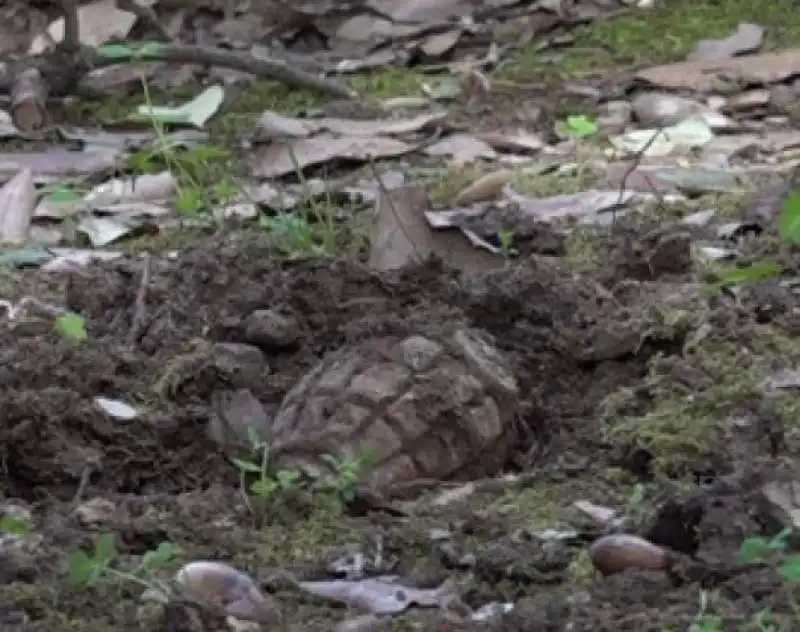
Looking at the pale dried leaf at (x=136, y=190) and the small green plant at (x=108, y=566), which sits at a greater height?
the small green plant at (x=108, y=566)

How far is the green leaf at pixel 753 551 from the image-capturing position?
1.94m

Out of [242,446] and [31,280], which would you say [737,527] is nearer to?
[242,446]

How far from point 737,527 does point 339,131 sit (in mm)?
2777

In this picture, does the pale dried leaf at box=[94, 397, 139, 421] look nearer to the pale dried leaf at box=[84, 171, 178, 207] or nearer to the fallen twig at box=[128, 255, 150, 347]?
the fallen twig at box=[128, 255, 150, 347]

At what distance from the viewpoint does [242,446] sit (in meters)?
2.64

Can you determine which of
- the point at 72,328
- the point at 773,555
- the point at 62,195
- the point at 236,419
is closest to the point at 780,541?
the point at 773,555

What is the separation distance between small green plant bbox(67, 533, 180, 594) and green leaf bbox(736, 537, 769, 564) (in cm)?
63

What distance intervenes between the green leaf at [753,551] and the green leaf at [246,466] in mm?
682

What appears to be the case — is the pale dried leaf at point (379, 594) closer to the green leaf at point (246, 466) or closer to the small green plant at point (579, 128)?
the green leaf at point (246, 466)

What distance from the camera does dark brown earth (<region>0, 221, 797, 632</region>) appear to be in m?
2.01

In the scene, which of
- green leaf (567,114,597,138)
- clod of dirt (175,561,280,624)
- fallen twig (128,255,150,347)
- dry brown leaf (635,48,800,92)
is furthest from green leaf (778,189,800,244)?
dry brown leaf (635,48,800,92)

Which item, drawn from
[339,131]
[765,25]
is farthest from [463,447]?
[765,25]

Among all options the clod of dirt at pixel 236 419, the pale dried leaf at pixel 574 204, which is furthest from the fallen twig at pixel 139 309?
the pale dried leaf at pixel 574 204

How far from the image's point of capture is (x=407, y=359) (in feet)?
8.57
